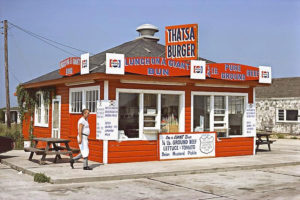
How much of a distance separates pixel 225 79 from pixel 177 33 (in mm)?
2839

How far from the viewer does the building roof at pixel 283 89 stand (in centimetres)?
3541

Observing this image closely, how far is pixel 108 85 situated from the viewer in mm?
12922

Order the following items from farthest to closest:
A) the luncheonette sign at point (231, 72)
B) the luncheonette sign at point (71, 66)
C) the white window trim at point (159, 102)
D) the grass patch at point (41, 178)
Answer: the luncheonette sign at point (231, 72), the luncheonette sign at point (71, 66), the white window trim at point (159, 102), the grass patch at point (41, 178)

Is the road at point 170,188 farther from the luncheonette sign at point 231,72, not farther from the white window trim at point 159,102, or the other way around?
the luncheonette sign at point 231,72

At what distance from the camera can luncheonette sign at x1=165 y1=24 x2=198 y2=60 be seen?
1554 centimetres

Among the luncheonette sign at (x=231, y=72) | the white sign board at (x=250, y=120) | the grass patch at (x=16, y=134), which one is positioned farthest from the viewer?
the grass patch at (x=16, y=134)

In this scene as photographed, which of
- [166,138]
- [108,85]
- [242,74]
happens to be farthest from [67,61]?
[242,74]

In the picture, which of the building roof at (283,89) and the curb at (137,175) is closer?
the curb at (137,175)

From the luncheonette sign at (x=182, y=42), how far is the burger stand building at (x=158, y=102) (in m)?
0.04

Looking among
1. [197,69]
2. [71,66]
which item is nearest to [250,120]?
[197,69]

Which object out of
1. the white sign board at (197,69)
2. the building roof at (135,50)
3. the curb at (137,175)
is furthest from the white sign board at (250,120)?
the building roof at (135,50)

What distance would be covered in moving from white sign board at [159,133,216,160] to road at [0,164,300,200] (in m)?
2.65

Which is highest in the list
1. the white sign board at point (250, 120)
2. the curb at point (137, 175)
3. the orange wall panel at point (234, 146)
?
the white sign board at point (250, 120)

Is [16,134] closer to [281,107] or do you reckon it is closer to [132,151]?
[132,151]
